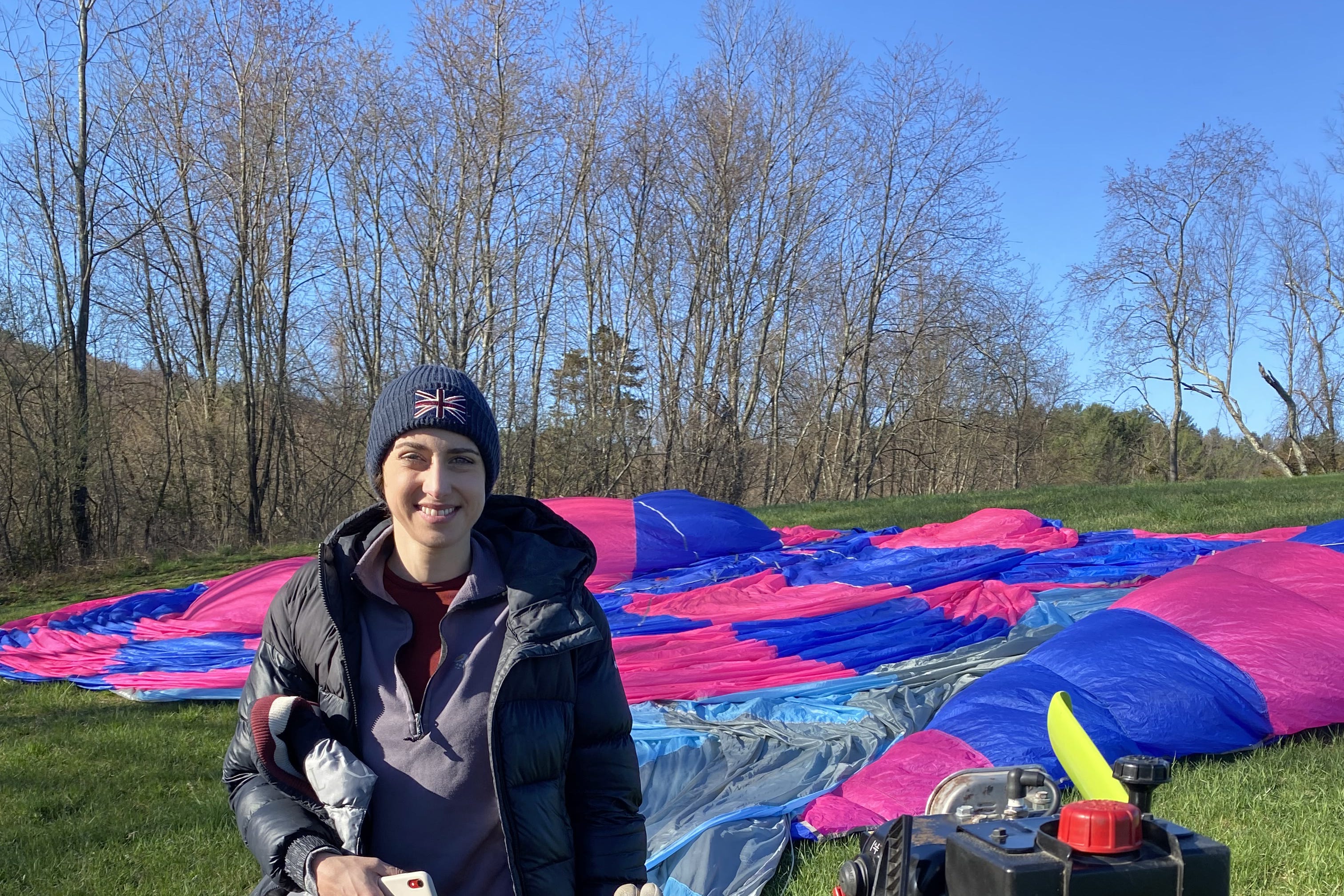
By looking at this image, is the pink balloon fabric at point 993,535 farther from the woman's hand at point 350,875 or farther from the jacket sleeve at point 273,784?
the woman's hand at point 350,875

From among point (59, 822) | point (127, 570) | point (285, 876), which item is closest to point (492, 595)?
point (285, 876)

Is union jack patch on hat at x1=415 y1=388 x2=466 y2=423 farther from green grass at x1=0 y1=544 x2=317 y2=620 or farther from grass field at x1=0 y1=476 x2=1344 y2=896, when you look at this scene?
green grass at x1=0 y1=544 x2=317 y2=620

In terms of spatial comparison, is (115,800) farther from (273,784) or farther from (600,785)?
(600,785)

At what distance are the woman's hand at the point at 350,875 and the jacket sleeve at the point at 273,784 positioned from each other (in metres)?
0.05

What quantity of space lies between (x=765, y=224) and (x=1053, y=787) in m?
18.8

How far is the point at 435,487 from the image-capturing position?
5.82 feet

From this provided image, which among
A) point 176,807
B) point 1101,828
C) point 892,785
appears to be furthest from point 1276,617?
point 176,807

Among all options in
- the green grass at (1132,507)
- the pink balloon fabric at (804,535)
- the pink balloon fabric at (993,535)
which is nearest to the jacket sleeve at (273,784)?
the pink balloon fabric at (993,535)

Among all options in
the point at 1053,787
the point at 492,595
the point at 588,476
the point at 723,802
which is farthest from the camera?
the point at 588,476

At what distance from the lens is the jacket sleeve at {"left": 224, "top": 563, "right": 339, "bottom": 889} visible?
62.3 inches

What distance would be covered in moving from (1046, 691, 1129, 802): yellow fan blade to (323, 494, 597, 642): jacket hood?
83 cm

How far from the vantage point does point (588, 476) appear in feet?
61.4

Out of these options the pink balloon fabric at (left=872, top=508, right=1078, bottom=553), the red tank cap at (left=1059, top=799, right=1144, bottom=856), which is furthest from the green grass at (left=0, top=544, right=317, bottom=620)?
the red tank cap at (left=1059, top=799, right=1144, bottom=856)

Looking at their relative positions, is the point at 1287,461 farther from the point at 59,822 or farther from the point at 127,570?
the point at 59,822
